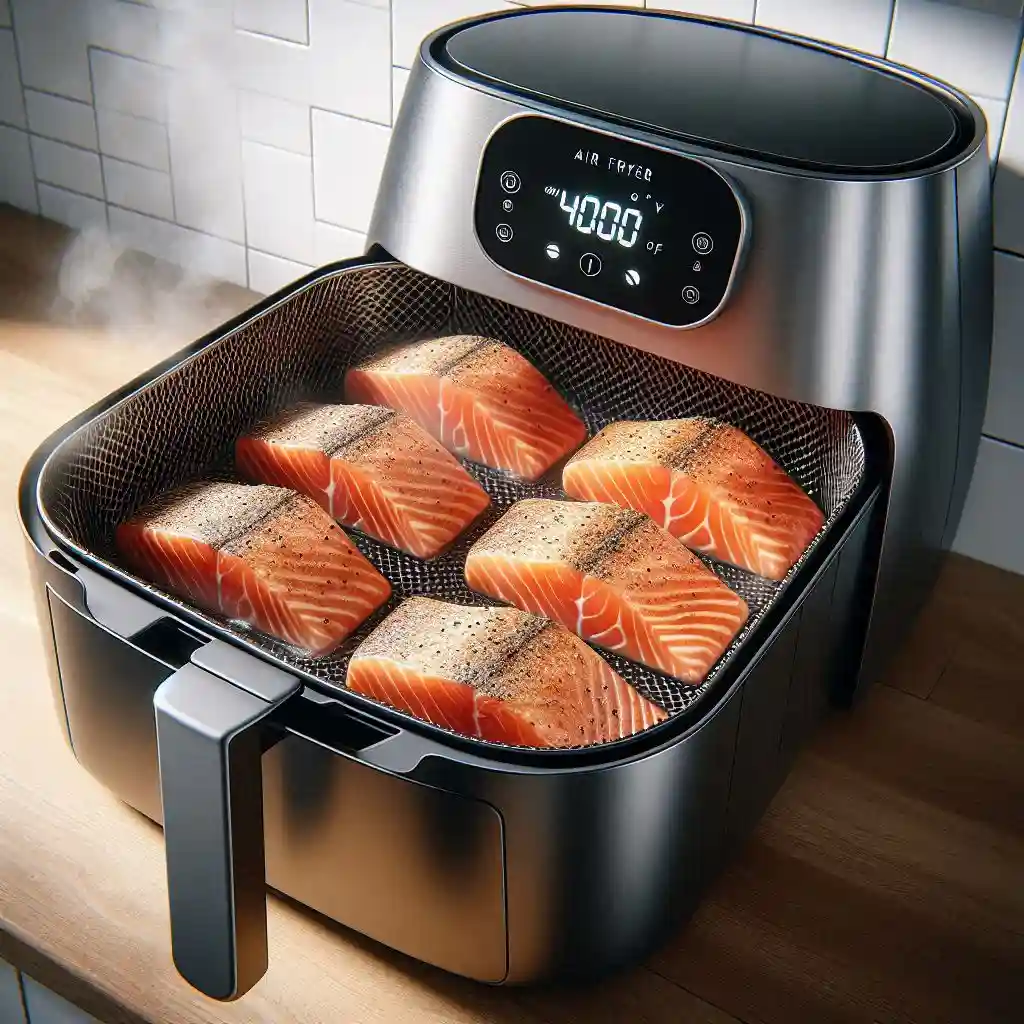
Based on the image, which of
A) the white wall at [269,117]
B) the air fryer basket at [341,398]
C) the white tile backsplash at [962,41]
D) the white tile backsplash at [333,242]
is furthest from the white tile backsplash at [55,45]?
the white tile backsplash at [962,41]

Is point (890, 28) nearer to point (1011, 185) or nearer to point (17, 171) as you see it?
point (1011, 185)

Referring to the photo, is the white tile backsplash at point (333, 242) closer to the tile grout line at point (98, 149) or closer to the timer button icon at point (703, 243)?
the tile grout line at point (98, 149)

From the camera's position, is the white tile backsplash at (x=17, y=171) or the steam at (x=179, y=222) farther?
the white tile backsplash at (x=17, y=171)

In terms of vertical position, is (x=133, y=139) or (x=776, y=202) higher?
(x=776, y=202)

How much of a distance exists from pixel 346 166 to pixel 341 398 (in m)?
0.36

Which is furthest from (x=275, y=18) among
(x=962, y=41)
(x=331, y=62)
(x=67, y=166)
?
(x=962, y=41)

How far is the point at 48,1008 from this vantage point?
2.66 ft

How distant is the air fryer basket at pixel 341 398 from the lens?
0.80 meters

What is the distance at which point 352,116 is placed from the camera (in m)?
1.22

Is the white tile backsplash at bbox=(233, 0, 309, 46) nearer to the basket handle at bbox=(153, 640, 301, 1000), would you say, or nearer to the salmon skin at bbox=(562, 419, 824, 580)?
the salmon skin at bbox=(562, 419, 824, 580)

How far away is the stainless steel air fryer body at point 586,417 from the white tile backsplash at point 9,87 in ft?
2.41

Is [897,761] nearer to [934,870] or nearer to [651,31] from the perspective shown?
[934,870]

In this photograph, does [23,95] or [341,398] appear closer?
[341,398]

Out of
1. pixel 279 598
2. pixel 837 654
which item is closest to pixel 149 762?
pixel 279 598
